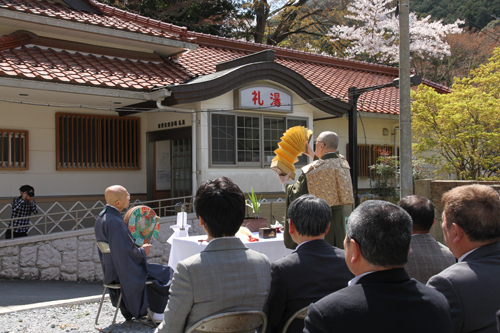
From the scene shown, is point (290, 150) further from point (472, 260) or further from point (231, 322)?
point (472, 260)

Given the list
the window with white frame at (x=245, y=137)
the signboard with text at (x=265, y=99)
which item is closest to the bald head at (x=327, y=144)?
the window with white frame at (x=245, y=137)

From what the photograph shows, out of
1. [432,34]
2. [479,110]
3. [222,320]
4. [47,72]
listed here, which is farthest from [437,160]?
[432,34]

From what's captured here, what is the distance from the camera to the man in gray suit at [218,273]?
2629mm

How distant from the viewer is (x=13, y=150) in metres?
9.65

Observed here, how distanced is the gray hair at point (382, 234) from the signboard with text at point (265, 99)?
28.0 ft

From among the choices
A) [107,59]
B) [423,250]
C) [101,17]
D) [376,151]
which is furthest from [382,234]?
[376,151]

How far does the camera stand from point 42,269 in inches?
322

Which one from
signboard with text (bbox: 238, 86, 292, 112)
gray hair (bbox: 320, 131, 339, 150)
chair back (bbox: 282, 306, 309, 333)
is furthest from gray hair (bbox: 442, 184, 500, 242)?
signboard with text (bbox: 238, 86, 292, 112)

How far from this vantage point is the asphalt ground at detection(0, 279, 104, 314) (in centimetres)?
656

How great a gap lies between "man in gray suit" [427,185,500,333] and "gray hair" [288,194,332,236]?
794 millimetres

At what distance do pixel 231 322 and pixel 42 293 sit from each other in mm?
5788

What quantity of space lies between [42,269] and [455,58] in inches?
1046

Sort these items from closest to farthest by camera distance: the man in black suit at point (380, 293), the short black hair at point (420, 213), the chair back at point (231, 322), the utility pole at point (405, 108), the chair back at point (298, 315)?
the man in black suit at point (380, 293)
the chair back at point (231, 322)
the chair back at point (298, 315)
the short black hair at point (420, 213)
the utility pole at point (405, 108)

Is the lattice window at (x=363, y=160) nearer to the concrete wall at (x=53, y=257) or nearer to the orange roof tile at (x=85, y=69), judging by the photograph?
the orange roof tile at (x=85, y=69)
